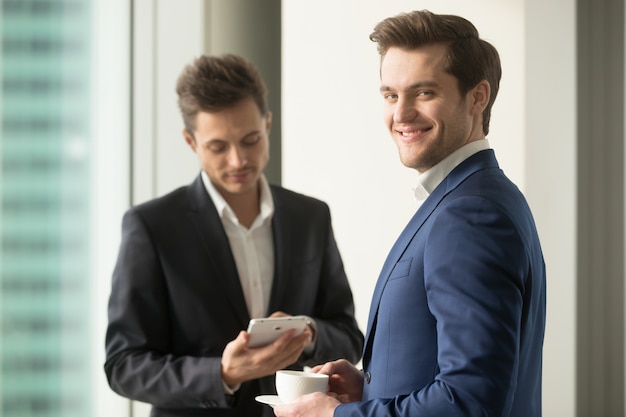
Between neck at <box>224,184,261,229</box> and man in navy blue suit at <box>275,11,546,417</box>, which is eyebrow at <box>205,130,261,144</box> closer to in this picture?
neck at <box>224,184,261,229</box>

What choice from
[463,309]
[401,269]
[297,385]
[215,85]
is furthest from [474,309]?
[215,85]

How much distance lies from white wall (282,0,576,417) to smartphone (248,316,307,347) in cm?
209

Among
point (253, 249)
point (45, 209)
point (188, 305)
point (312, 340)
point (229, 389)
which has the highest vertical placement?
point (45, 209)

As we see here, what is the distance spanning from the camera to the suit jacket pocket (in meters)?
1.47

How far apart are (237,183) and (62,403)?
1282 millimetres

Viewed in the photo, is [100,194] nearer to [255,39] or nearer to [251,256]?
[255,39]

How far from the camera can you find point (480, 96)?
1.60 metres

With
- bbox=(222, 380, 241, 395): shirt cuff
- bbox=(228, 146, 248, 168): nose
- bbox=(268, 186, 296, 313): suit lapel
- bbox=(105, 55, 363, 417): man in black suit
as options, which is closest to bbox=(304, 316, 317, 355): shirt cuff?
bbox=(105, 55, 363, 417): man in black suit

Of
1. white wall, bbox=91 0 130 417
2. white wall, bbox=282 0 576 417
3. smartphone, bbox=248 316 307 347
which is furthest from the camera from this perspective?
white wall, bbox=282 0 576 417

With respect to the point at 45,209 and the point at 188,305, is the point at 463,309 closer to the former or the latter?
A: the point at 188,305

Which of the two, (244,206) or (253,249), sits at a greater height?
(244,206)

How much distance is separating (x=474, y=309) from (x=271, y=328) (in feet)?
2.73

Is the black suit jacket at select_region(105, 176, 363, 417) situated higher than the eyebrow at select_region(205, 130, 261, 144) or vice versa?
the eyebrow at select_region(205, 130, 261, 144)

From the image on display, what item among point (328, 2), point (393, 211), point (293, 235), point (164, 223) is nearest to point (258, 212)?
point (293, 235)
